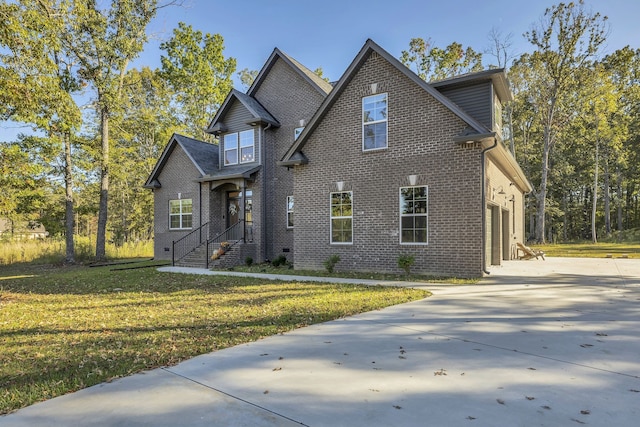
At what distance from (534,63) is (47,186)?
3292 cm

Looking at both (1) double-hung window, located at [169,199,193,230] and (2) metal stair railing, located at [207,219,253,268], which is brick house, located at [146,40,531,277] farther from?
(1) double-hung window, located at [169,199,193,230]

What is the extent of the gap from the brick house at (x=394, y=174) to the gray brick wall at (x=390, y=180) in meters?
0.03

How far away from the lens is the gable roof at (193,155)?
19.4m

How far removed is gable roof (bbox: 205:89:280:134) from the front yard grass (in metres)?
8.59

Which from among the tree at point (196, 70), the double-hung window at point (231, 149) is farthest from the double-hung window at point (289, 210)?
the tree at point (196, 70)

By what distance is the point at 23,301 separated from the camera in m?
8.96

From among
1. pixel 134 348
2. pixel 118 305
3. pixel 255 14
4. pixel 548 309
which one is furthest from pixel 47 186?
pixel 548 309

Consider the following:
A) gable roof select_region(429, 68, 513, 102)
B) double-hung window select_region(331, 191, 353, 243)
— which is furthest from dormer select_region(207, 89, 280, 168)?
gable roof select_region(429, 68, 513, 102)

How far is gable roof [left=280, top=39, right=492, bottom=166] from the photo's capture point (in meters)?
11.0

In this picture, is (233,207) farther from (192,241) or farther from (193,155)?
(193,155)

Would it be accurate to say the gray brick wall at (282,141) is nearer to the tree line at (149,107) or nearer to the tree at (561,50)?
the tree line at (149,107)

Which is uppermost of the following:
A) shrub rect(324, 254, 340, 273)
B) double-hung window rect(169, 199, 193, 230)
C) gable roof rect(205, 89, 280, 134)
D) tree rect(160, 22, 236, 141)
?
tree rect(160, 22, 236, 141)

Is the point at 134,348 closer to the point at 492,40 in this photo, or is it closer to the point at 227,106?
A: the point at 227,106

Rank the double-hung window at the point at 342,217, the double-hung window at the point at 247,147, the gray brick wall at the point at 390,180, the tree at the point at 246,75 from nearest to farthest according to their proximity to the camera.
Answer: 1. the gray brick wall at the point at 390,180
2. the double-hung window at the point at 342,217
3. the double-hung window at the point at 247,147
4. the tree at the point at 246,75
